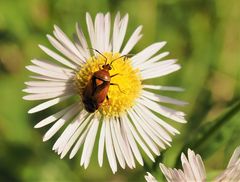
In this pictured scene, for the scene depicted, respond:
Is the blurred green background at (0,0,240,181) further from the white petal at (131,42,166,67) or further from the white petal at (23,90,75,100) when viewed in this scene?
the white petal at (23,90,75,100)

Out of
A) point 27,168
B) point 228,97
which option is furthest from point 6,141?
point 228,97

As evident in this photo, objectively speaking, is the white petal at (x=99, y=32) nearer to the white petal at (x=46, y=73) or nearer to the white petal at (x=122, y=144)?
the white petal at (x=46, y=73)

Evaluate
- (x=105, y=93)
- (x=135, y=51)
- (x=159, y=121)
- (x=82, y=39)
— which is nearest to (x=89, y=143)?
(x=105, y=93)

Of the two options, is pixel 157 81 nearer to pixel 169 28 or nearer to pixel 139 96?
pixel 169 28

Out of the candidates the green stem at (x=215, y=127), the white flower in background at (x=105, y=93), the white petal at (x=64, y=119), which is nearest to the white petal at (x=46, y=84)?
the white flower in background at (x=105, y=93)

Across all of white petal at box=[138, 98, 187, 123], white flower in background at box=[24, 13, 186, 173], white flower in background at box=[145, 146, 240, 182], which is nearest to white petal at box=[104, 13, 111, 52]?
white flower in background at box=[24, 13, 186, 173]

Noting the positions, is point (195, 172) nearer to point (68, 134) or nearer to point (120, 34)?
point (68, 134)
